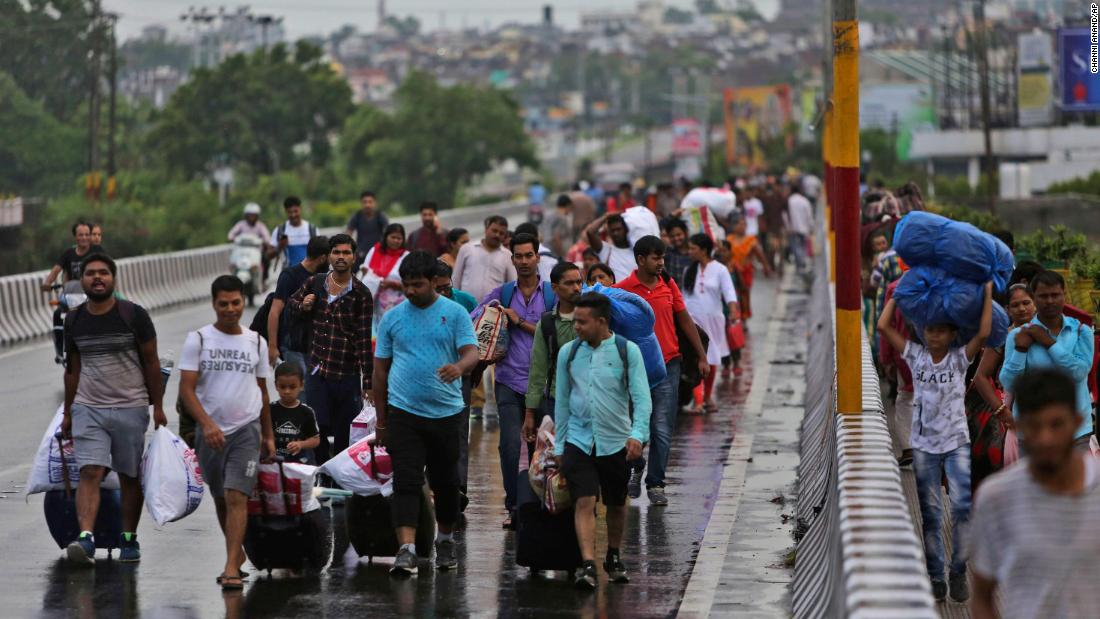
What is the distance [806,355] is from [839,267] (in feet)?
40.1

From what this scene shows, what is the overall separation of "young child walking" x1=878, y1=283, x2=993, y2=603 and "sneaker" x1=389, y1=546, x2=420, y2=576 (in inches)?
96.4

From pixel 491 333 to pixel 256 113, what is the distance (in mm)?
86017

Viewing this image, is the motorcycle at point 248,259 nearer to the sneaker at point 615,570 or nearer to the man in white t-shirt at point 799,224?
Answer: the man in white t-shirt at point 799,224

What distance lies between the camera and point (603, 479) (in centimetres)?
999

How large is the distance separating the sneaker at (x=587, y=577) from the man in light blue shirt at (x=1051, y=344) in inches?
82.5

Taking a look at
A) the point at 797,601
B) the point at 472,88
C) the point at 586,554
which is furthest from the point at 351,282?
the point at 472,88

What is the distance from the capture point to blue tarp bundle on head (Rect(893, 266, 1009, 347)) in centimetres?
1013

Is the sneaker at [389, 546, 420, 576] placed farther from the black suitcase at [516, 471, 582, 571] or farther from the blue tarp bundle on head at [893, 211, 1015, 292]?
the blue tarp bundle on head at [893, 211, 1015, 292]

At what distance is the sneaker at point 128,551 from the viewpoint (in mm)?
10492

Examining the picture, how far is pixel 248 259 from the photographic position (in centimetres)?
2952

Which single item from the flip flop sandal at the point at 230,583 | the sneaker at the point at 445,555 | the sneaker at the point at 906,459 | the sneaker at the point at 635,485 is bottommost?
the sneaker at the point at 906,459

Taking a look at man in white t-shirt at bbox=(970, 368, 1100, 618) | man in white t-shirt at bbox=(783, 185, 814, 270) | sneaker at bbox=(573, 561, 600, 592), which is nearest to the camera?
man in white t-shirt at bbox=(970, 368, 1100, 618)

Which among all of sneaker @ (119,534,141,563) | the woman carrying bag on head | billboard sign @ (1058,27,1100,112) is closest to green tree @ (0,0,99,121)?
billboard sign @ (1058,27,1100,112)

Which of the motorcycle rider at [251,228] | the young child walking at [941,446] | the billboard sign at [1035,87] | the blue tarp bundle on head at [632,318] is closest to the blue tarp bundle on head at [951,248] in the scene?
the young child walking at [941,446]
